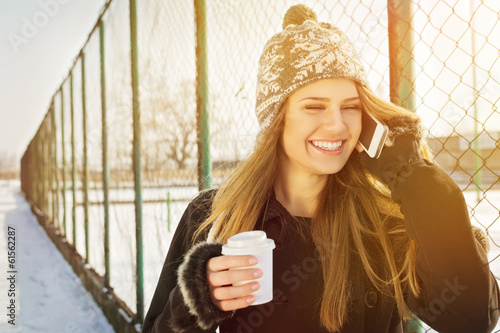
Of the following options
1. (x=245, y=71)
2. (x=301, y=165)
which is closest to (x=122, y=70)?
(x=245, y=71)

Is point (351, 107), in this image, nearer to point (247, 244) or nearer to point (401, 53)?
point (401, 53)

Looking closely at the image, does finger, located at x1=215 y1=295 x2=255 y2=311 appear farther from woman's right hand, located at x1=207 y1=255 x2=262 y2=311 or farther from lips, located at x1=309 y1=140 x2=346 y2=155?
lips, located at x1=309 y1=140 x2=346 y2=155

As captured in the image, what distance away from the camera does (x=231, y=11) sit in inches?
101

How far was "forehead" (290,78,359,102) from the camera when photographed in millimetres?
1561

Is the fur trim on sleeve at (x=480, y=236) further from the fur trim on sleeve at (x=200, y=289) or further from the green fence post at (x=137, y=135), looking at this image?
the green fence post at (x=137, y=135)

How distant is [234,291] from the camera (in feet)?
3.70

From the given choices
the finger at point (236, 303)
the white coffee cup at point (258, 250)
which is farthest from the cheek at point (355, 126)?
the finger at point (236, 303)

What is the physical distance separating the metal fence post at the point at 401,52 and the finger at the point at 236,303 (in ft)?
2.92

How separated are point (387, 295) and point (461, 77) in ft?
2.58

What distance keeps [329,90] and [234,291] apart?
2.73 feet

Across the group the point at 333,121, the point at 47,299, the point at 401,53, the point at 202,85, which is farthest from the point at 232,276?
the point at 47,299

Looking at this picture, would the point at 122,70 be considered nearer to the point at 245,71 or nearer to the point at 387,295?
the point at 245,71

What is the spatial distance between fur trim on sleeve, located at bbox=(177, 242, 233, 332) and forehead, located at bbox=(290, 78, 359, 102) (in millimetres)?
681

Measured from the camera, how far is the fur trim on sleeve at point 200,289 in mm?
1194
